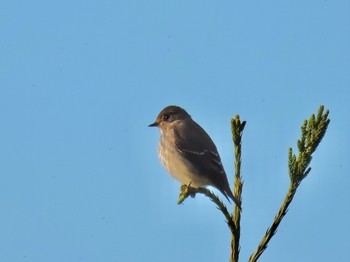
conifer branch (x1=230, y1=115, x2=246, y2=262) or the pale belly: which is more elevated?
the pale belly

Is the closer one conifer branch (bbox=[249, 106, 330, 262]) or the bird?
conifer branch (bbox=[249, 106, 330, 262])

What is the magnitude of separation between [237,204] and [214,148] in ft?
17.8

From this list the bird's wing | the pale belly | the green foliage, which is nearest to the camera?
the green foliage

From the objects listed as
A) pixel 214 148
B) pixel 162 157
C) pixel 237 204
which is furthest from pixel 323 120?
pixel 162 157

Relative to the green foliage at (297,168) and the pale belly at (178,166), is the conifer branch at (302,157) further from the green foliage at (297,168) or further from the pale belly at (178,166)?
the pale belly at (178,166)

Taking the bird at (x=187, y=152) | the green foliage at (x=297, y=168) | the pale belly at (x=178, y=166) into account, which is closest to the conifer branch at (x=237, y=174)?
the green foliage at (x=297, y=168)

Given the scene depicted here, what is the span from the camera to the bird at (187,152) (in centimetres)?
914

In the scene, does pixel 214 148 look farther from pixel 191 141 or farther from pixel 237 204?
pixel 237 204

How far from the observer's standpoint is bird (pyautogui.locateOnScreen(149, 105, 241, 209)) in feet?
30.0

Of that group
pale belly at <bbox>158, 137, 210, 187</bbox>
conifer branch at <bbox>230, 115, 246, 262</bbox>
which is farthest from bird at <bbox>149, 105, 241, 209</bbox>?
conifer branch at <bbox>230, 115, 246, 262</bbox>

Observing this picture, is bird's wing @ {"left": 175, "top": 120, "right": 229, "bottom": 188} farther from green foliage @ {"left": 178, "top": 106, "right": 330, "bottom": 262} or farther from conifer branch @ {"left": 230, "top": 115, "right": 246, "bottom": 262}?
green foliage @ {"left": 178, "top": 106, "right": 330, "bottom": 262}

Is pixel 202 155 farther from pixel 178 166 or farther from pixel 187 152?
pixel 178 166

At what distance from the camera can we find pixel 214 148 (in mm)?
9570

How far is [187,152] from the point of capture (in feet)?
32.6
